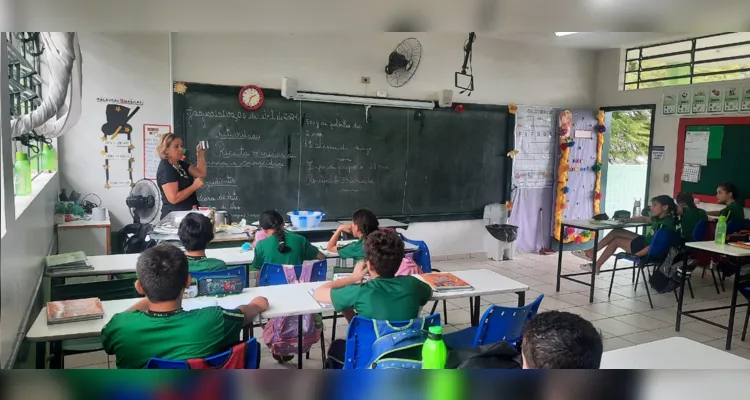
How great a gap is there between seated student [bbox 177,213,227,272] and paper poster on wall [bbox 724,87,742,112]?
5.84 meters

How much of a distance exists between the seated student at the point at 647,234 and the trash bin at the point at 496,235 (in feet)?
3.02

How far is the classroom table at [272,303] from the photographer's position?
2186 mm

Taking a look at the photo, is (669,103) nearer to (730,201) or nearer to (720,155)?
(720,155)

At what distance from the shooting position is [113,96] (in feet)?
16.3

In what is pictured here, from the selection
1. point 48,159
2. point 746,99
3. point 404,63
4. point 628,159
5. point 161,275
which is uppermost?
point 404,63

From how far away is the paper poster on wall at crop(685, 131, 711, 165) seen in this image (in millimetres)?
6242

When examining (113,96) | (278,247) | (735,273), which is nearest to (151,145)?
(113,96)

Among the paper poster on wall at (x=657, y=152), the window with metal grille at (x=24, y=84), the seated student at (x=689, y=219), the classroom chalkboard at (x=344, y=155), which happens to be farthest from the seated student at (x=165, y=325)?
the paper poster on wall at (x=657, y=152)

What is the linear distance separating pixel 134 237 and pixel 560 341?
13.8 feet

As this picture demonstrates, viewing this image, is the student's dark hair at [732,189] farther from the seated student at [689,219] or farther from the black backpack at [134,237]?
the black backpack at [134,237]

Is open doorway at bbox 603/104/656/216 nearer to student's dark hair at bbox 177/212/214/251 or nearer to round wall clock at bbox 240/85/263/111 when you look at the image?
round wall clock at bbox 240/85/263/111

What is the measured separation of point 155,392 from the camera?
20 cm

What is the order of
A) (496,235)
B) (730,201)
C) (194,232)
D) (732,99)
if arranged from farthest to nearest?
(496,235) → (732,99) → (730,201) → (194,232)

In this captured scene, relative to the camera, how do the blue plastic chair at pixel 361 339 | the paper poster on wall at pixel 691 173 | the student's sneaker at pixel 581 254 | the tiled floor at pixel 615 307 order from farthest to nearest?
the student's sneaker at pixel 581 254 < the paper poster on wall at pixel 691 173 < the tiled floor at pixel 615 307 < the blue plastic chair at pixel 361 339
